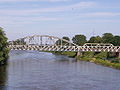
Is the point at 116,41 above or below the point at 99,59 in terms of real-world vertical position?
above

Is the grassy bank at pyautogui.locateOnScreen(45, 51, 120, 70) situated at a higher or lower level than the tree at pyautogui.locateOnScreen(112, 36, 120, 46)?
lower

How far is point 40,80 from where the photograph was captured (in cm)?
4588

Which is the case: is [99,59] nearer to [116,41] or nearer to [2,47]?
[116,41]

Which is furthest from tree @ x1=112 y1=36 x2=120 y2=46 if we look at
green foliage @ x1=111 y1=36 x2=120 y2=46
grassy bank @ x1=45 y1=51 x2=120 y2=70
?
grassy bank @ x1=45 y1=51 x2=120 y2=70

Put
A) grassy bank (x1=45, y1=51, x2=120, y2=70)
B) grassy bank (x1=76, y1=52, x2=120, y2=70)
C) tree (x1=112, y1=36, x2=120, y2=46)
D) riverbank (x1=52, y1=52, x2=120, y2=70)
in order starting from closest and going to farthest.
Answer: riverbank (x1=52, y1=52, x2=120, y2=70) < grassy bank (x1=76, y1=52, x2=120, y2=70) < grassy bank (x1=45, y1=51, x2=120, y2=70) < tree (x1=112, y1=36, x2=120, y2=46)

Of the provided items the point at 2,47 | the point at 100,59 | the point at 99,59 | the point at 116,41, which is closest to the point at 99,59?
the point at 99,59

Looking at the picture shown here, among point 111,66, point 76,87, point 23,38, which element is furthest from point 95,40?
point 76,87

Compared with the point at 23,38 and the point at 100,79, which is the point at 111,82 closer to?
the point at 100,79

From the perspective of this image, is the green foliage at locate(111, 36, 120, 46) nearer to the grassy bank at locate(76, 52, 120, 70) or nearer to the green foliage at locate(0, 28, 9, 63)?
the grassy bank at locate(76, 52, 120, 70)

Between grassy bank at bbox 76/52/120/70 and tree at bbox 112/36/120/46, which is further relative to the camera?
tree at bbox 112/36/120/46

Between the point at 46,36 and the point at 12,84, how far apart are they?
228 feet

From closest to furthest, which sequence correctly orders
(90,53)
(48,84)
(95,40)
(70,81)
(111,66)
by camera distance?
1. (48,84)
2. (70,81)
3. (111,66)
4. (90,53)
5. (95,40)

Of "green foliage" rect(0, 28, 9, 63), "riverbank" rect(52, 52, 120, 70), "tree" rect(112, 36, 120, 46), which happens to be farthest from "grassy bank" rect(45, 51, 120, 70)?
"green foliage" rect(0, 28, 9, 63)

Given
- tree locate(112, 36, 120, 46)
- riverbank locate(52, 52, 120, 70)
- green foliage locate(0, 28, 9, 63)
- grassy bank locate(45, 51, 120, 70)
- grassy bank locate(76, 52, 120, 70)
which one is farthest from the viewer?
tree locate(112, 36, 120, 46)
